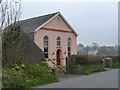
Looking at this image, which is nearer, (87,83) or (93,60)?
(87,83)

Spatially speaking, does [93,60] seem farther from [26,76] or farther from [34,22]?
[26,76]

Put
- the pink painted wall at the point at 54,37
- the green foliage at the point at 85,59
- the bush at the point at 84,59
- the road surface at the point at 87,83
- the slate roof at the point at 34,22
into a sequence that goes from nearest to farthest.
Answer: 1. the road surface at the point at 87,83
2. the bush at the point at 84,59
3. the green foliage at the point at 85,59
4. the pink painted wall at the point at 54,37
5. the slate roof at the point at 34,22

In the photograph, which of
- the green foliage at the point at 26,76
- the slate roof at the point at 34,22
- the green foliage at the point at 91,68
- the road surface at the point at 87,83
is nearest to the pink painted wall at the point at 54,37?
the slate roof at the point at 34,22

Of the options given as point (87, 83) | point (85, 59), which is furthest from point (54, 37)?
point (87, 83)

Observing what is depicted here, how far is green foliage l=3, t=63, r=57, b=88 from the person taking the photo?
14.9 m

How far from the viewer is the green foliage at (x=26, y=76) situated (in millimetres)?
14906

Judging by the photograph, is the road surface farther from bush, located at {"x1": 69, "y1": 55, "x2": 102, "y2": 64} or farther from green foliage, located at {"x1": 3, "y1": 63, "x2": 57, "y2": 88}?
bush, located at {"x1": 69, "y1": 55, "x2": 102, "y2": 64}

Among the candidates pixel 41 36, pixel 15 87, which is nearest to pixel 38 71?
pixel 15 87

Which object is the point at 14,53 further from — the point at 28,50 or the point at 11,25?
the point at 28,50

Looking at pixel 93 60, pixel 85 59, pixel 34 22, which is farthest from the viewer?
pixel 34 22

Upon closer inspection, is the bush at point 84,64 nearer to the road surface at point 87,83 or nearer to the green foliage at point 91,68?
the green foliage at point 91,68

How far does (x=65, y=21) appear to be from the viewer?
36.8 m

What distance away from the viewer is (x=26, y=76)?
16516 millimetres

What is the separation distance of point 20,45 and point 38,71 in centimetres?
206
